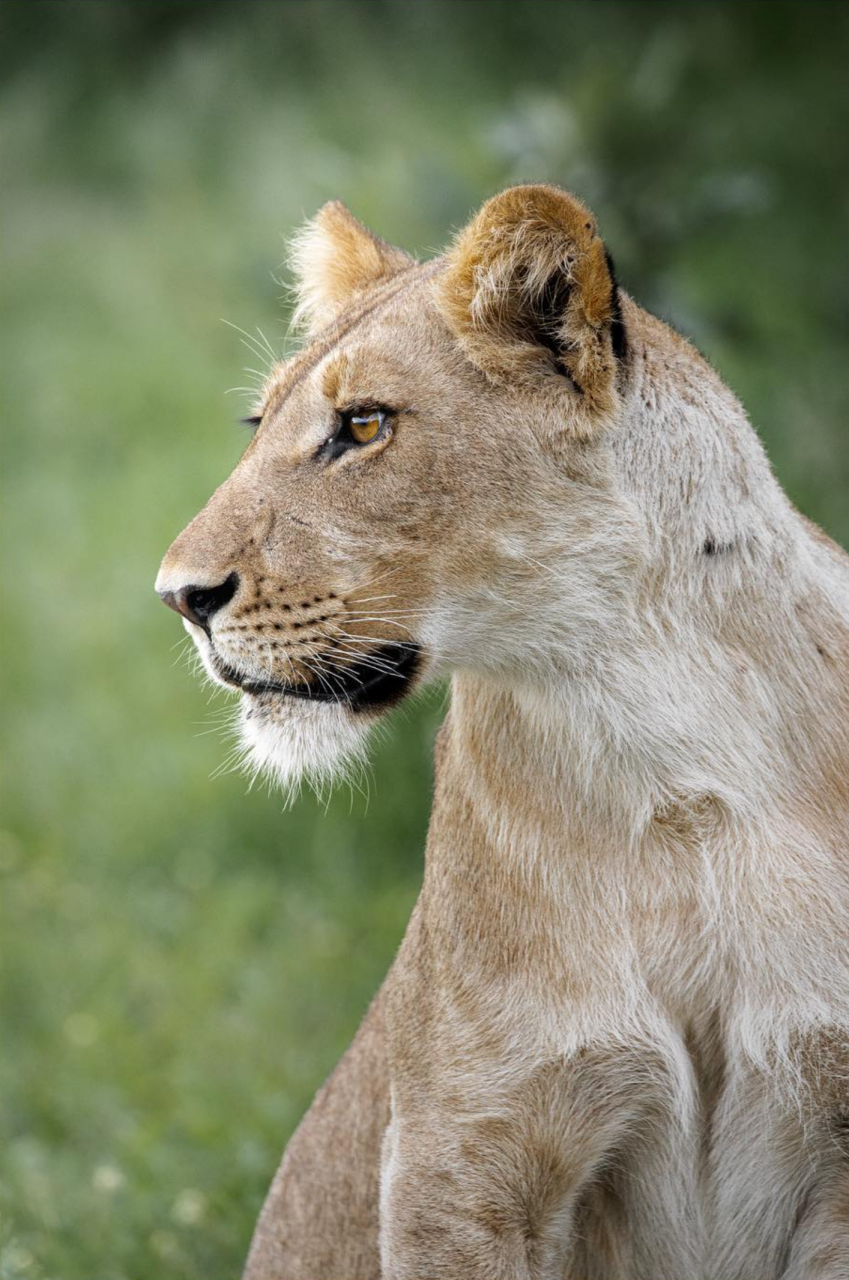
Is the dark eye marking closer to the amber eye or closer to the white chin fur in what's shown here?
the amber eye

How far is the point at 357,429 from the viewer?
2.79 metres

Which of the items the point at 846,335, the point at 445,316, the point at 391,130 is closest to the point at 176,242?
the point at 391,130

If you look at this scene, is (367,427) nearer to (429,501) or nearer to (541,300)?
(429,501)

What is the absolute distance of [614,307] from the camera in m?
2.76

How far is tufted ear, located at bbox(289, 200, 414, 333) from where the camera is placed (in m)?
3.36

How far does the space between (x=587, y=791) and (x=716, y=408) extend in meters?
0.69

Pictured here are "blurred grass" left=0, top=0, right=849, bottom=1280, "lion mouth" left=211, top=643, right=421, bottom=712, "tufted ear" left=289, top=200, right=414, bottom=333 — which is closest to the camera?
"lion mouth" left=211, top=643, right=421, bottom=712

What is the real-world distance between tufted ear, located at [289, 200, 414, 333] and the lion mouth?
80cm

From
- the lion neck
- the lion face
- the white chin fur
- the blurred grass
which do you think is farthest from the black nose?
the blurred grass

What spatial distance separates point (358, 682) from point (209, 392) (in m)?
7.48

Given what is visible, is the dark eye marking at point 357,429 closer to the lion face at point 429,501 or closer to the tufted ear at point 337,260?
the lion face at point 429,501

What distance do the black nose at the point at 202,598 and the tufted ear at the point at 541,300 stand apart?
55 centimetres

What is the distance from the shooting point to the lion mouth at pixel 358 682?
2814 millimetres

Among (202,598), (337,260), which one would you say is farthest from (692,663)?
(337,260)
